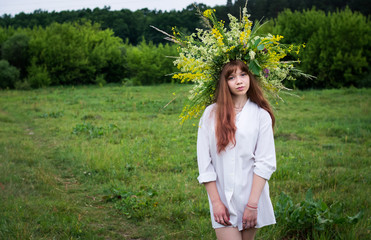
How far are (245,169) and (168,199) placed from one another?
291 cm

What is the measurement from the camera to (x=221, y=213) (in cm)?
242

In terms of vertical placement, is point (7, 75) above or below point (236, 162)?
below

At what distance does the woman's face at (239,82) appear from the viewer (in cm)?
260

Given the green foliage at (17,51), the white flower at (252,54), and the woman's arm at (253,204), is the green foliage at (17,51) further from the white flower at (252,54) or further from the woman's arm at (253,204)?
the woman's arm at (253,204)

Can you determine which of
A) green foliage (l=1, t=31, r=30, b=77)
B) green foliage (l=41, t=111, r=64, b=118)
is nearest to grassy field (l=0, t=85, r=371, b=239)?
green foliage (l=41, t=111, r=64, b=118)

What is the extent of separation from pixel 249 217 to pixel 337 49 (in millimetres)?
23309

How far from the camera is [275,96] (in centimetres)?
315

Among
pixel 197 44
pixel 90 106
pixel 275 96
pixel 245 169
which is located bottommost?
pixel 90 106

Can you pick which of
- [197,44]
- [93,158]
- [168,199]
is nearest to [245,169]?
[197,44]

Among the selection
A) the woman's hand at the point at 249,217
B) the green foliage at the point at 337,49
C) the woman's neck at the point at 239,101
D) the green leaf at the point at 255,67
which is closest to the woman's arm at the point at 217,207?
the woman's hand at the point at 249,217

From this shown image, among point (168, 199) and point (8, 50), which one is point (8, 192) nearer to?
point (168, 199)

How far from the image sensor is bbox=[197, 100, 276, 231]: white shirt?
246 cm

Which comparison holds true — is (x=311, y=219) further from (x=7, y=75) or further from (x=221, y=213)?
(x=7, y=75)

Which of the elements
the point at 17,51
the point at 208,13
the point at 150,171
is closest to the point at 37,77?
the point at 17,51
